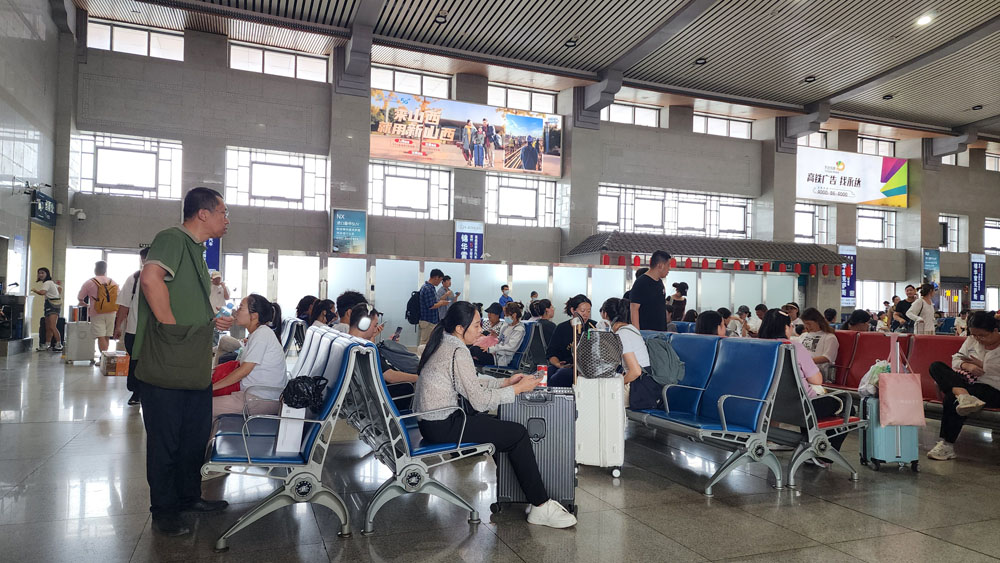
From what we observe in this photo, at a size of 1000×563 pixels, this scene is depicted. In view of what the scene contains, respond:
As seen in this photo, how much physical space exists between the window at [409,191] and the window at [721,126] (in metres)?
9.08

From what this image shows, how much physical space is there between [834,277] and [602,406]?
59.4 ft

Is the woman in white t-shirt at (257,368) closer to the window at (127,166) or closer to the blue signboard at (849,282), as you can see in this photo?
the window at (127,166)

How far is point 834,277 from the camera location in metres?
20.0

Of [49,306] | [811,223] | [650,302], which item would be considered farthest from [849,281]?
[49,306]

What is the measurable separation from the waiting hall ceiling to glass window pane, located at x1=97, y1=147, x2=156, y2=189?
3227 millimetres

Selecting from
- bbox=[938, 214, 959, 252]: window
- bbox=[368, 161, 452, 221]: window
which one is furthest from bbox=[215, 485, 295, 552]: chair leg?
bbox=[938, 214, 959, 252]: window

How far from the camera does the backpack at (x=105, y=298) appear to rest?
10.8 m

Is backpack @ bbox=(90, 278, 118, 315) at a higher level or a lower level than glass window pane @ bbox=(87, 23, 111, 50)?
lower

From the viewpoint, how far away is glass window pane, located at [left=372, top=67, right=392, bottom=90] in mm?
17906

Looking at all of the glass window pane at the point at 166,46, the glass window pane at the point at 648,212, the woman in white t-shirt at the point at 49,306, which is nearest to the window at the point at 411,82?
the glass window pane at the point at 166,46

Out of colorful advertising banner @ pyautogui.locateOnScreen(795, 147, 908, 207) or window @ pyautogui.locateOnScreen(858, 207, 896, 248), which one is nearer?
colorful advertising banner @ pyautogui.locateOnScreen(795, 147, 908, 207)

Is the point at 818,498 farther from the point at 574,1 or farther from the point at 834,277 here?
the point at 834,277

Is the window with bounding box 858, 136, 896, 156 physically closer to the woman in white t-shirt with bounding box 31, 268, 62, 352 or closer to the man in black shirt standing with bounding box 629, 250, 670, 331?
the man in black shirt standing with bounding box 629, 250, 670, 331

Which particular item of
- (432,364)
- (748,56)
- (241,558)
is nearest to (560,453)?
(432,364)
